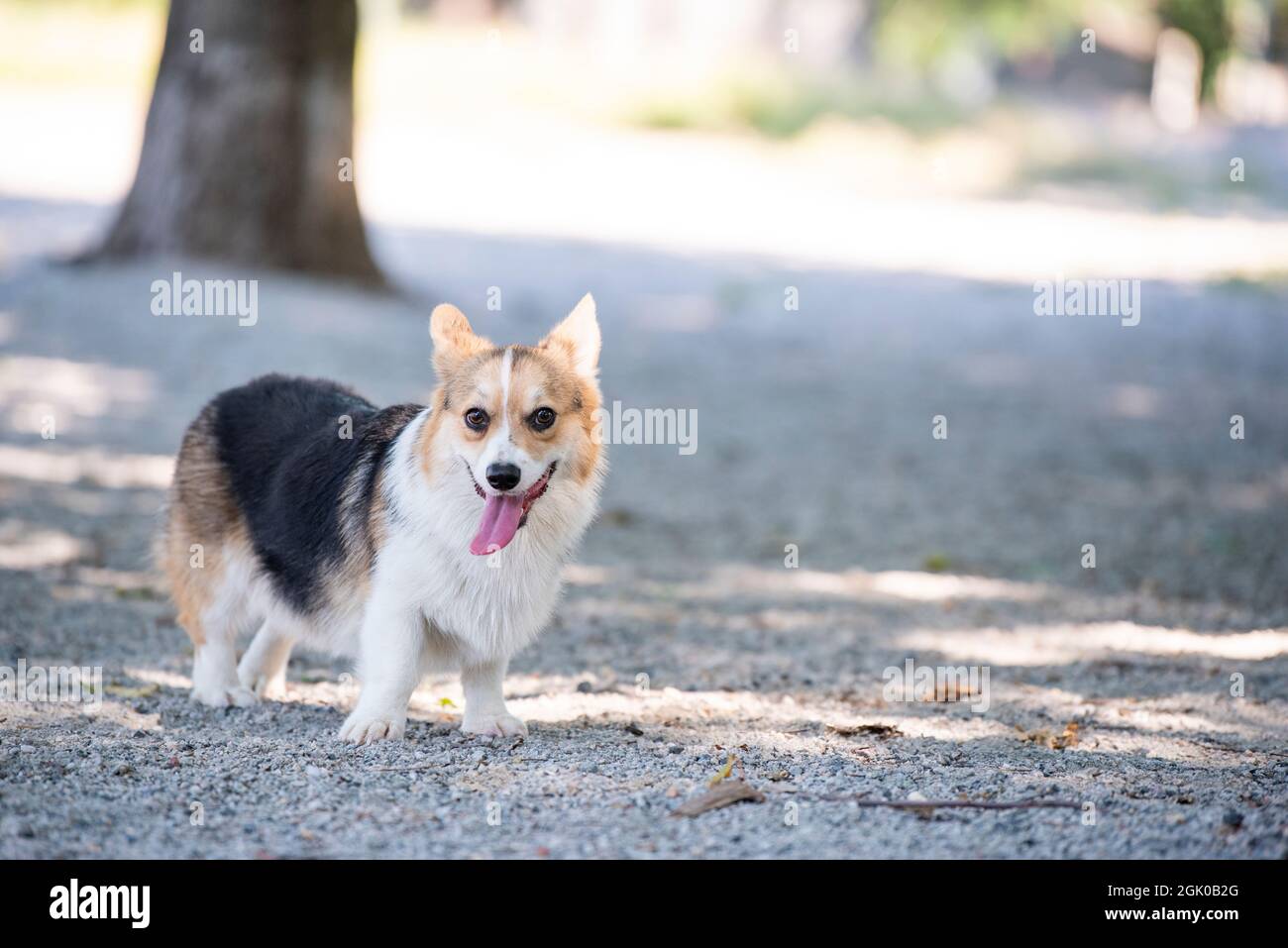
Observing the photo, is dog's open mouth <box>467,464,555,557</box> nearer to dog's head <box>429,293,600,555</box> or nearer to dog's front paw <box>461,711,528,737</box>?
dog's head <box>429,293,600,555</box>

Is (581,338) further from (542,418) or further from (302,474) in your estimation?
(302,474)

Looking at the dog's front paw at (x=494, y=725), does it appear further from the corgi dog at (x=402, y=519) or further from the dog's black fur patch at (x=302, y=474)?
the dog's black fur patch at (x=302, y=474)

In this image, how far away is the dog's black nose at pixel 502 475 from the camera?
16.0 ft

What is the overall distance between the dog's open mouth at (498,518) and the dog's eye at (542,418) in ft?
0.57

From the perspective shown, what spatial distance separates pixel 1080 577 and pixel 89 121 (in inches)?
835

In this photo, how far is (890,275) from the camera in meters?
19.6

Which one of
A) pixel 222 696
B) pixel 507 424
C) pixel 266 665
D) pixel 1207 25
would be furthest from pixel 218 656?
pixel 1207 25

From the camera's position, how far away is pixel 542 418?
203 inches

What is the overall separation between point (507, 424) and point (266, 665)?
6.01 feet

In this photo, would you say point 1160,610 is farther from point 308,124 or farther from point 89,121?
point 89,121

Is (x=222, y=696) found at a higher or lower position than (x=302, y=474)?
lower

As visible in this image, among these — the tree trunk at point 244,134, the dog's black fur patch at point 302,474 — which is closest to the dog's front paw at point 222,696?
the dog's black fur patch at point 302,474

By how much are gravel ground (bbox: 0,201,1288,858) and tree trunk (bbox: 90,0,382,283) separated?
53cm
